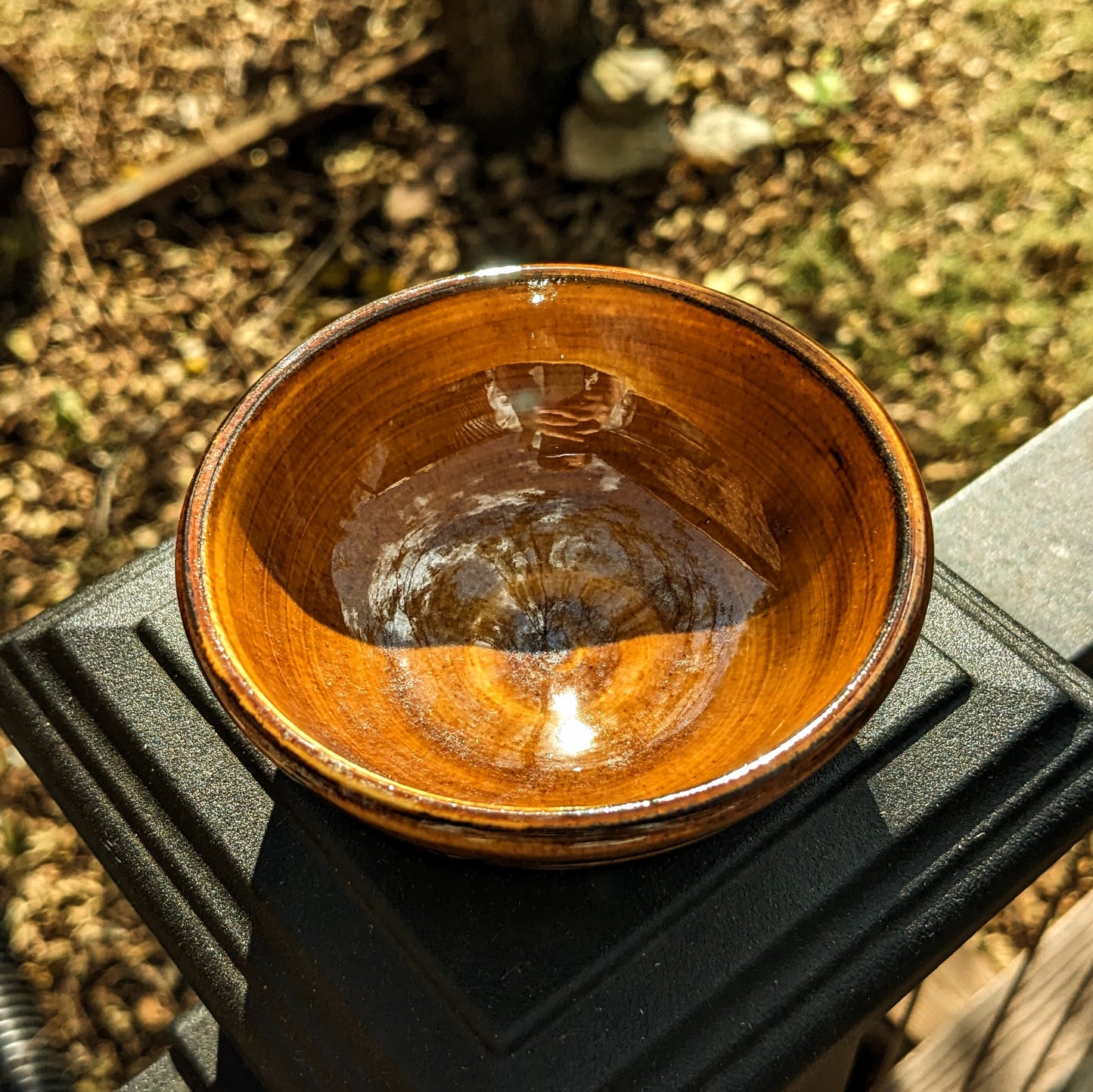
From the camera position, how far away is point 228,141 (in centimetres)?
325

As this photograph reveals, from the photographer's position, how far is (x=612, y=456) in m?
1.48

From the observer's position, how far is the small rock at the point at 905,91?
129 inches

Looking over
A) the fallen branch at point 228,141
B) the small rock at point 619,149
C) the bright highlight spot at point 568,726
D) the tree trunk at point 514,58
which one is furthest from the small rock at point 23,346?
the bright highlight spot at point 568,726

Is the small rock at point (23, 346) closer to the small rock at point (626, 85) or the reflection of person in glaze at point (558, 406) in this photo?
the small rock at point (626, 85)

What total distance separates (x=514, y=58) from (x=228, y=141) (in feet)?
2.69

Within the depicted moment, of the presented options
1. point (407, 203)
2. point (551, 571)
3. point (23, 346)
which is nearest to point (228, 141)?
point (407, 203)

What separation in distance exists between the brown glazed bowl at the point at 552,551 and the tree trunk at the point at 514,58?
195 centimetres

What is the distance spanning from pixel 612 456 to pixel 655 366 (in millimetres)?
135

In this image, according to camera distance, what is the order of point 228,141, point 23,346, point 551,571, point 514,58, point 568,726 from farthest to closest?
point 228,141 → point 514,58 → point 23,346 → point 551,571 → point 568,726

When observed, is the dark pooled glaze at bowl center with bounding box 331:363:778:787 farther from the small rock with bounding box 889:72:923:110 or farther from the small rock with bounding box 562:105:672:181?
the small rock with bounding box 889:72:923:110

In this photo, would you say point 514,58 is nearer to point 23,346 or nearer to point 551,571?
point 23,346

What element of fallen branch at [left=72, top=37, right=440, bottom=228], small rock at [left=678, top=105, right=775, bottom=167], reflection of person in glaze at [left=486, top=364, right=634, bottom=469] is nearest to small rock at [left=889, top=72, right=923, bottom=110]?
small rock at [left=678, top=105, right=775, bottom=167]

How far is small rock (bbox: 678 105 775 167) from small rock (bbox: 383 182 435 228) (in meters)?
0.71

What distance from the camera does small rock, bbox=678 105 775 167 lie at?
10.5ft
